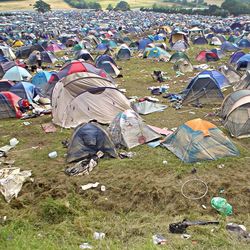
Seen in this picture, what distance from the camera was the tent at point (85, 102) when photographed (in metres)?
15.1

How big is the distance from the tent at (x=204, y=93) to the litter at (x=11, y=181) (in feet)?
31.0

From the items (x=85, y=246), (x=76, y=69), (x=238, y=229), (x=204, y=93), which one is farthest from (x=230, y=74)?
(x=85, y=246)

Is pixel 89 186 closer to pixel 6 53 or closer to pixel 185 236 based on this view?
pixel 185 236

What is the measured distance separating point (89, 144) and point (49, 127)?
4050 millimetres

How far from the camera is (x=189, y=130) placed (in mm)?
11789

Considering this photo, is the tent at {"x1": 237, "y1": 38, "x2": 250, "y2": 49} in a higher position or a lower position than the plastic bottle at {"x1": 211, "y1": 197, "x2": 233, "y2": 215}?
lower

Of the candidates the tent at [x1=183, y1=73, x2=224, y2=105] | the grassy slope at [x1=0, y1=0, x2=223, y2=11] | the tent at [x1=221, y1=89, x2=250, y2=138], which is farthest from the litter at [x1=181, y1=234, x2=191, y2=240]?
the grassy slope at [x1=0, y1=0, x2=223, y2=11]

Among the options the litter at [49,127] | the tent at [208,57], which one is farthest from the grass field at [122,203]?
the tent at [208,57]

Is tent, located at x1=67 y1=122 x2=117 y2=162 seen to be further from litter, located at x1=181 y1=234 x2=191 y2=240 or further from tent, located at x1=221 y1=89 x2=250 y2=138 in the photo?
tent, located at x1=221 y1=89 x2=250 y2=138

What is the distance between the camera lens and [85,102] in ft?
49.5

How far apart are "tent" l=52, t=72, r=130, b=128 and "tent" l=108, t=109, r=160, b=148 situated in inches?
82.4

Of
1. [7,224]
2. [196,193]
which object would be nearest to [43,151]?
[7,224]

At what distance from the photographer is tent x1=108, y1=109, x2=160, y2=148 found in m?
12.7

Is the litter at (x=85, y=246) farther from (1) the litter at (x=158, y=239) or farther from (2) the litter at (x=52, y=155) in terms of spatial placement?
(2) the litter at (x=52, y=155)
